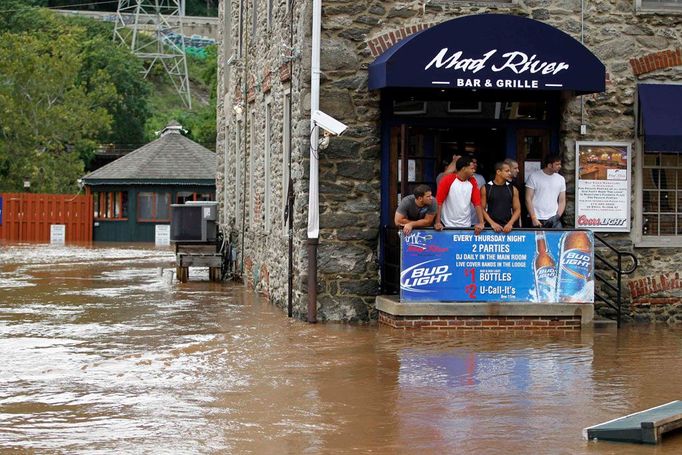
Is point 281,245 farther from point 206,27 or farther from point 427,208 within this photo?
point 206,27

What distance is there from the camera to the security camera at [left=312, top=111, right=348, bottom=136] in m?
16.4

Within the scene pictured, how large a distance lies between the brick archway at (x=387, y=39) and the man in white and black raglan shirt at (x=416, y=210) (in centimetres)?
214

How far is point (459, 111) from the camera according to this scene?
17922 millimetres

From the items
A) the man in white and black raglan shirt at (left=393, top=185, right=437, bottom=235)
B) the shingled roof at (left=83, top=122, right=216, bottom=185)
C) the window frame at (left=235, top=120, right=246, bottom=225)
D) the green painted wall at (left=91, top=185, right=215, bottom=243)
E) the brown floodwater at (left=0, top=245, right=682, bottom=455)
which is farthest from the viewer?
the green painted wall at (left=91, top=185, right=215, bottom=243)

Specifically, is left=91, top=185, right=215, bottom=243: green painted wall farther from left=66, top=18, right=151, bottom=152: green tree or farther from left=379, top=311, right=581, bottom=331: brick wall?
left=379, top=311, right=581, bottom=331: brick wall

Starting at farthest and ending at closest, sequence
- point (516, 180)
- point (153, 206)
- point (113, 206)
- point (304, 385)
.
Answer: point (113, 206) → point (153, 206) → point (516, 180) → point (304, 385)

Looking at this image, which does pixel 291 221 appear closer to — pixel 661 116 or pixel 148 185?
pixel 661 116

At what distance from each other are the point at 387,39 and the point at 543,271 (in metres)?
3.77

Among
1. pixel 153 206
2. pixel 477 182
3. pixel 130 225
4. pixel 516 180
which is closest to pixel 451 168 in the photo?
pixel 477 182

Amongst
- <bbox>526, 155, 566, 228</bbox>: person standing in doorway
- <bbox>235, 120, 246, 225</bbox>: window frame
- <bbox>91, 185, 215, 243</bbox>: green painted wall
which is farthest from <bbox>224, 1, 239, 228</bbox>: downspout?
<bbox>91, 185, 215, 243</bbox>: green painted wall

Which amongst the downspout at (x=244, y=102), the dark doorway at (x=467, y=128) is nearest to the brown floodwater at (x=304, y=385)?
the dark doorway at (x=467, y=128)

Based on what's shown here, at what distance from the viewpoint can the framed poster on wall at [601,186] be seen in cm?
1784

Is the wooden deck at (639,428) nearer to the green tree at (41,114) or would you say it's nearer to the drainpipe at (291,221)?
the drainpipe at (291,221)

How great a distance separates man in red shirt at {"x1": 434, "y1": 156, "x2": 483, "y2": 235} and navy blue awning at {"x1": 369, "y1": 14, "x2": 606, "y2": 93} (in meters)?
1.12
